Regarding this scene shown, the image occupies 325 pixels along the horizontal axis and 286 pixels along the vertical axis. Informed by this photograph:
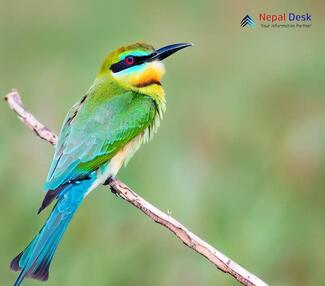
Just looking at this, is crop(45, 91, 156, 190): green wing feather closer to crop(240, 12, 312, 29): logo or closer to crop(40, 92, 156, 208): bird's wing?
crop(40, 92, 156, 208): bird's wing

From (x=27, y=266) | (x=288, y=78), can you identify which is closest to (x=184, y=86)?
(x=288, y=78)

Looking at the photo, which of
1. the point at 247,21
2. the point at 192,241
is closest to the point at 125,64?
the point at 192,241

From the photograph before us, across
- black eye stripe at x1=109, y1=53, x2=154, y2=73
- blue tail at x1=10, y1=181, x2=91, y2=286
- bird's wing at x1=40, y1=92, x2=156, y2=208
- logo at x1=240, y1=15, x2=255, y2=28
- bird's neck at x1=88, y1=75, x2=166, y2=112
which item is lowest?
blue tail at x1=10, y1=181, x2=91, y2=286

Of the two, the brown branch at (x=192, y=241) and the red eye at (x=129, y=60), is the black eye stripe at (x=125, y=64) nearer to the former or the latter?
the red eye at (x=129, y=60)

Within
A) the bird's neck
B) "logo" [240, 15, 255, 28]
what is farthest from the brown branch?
"logo" [240, 15, 255, 28]

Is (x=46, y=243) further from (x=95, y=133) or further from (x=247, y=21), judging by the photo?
(x=247, y=21)

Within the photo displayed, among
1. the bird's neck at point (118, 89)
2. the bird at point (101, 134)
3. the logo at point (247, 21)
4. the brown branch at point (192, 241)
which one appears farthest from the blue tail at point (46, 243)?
the logo at point (247, 21)

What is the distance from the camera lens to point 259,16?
5.14m

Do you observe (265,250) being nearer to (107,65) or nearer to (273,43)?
(107,65)

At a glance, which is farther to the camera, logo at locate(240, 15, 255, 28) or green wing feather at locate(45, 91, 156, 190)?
logo at locate(240, 15, 255, 28)

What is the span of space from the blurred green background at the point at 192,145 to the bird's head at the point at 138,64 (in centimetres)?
53

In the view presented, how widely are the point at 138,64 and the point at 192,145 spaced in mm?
820

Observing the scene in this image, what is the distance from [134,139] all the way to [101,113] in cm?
17

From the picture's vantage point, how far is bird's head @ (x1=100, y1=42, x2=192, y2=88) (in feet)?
11.0
